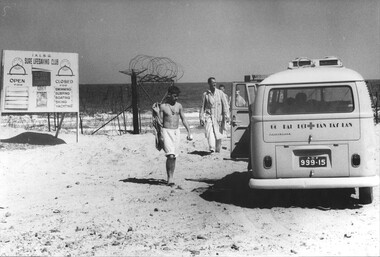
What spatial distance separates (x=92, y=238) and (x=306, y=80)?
146 inches

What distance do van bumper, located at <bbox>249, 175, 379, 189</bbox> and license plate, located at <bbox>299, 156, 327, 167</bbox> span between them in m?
0.21

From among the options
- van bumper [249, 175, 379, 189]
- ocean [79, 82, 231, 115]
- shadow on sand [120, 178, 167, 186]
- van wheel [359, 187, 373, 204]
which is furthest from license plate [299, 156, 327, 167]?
ocean [79, 82, 231, 115]

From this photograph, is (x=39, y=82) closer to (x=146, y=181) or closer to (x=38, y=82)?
(x=38, y=82)

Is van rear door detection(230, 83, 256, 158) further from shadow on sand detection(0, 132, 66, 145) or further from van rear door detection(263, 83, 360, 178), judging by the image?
shadow on sand detection(0, 132, 66, 145)

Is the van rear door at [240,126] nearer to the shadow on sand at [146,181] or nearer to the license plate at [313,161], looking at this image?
the shadow on sand at [146,181]

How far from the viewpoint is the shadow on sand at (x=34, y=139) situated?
15.6 m

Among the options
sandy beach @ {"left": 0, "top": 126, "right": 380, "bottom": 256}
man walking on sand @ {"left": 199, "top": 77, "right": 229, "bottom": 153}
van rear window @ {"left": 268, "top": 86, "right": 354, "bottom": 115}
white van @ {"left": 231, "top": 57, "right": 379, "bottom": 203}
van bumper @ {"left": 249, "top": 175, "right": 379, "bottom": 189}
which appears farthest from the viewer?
man walking on sand @ {"left": 199, "top": 77, "right": 229, "bottom": 153}

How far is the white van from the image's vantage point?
693cm

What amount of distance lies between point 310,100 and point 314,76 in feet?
1.16

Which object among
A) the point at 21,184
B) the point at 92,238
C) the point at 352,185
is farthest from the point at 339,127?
the point at 21,184

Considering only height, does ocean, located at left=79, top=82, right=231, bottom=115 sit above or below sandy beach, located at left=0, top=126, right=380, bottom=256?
above

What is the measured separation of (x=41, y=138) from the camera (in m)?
16.3

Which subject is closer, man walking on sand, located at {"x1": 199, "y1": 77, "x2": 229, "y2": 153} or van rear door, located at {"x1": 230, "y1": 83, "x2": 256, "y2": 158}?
van rear door, located at {"x1": 230, "y1": 83, "x2": 256, "y2": 158}

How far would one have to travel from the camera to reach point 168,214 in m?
7.20
